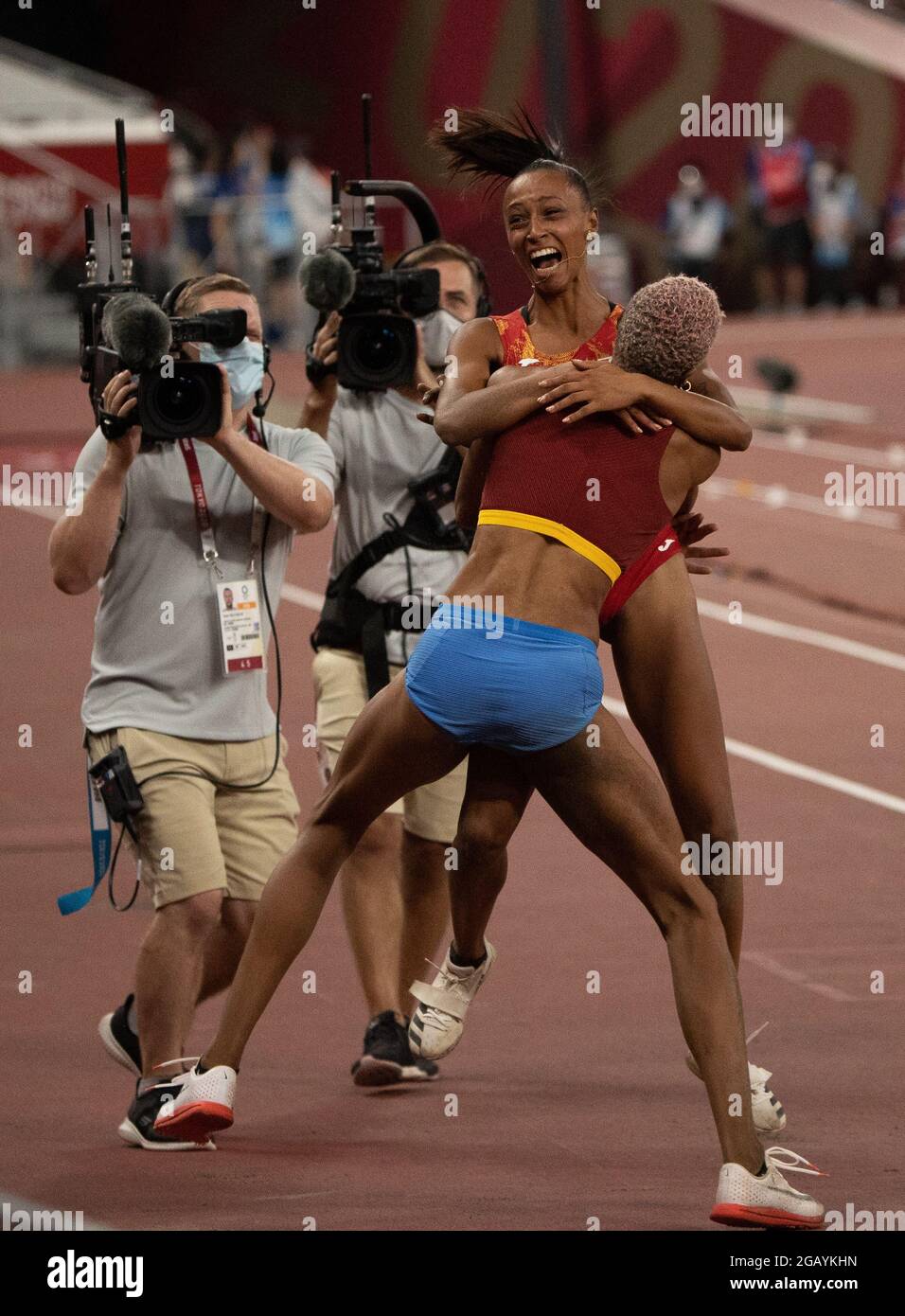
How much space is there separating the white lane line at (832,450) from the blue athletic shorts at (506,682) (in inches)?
662

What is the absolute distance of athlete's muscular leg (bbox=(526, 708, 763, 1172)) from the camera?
571cm

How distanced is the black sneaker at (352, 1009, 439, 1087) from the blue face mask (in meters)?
2.01

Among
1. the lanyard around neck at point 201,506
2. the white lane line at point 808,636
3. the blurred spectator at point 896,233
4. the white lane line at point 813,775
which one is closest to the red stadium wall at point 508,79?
the blurred spectator at point 896,233

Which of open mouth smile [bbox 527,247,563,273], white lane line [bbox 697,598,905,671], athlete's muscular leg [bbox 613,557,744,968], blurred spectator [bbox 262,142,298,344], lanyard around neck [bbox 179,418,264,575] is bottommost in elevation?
white lane line [bbox 697,598,905,671]

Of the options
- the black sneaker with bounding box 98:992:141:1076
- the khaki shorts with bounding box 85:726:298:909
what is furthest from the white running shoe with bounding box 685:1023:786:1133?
the black sneaker with bounding box 98:992:141:1076

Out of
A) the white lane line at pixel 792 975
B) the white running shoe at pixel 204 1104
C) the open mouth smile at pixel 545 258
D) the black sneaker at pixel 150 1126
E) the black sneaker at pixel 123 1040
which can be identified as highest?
the open mouth smile at pixel 545 258

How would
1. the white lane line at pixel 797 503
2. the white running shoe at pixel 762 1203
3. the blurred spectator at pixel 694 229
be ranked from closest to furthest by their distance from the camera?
the white running shoe at pixel 762 1203
the white lane line at pixel 797 503
the blurred spectator at pixel 694 229

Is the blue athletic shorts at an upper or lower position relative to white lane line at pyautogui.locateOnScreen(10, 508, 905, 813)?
upper

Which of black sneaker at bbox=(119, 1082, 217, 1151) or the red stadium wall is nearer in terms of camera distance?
black sneaker at bbox=(119, 1082, 217, 1151)

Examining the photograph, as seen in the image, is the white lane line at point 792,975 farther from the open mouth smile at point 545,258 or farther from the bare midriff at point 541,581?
the open mouth smile at point 545,258

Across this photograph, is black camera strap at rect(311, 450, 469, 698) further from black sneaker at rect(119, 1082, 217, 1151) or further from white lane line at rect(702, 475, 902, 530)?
white lane line at rect(702, 475, 902, 530)

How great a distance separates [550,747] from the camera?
5754 mm

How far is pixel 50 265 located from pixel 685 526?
22.7 m

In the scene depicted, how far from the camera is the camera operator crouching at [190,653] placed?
6.63 m
